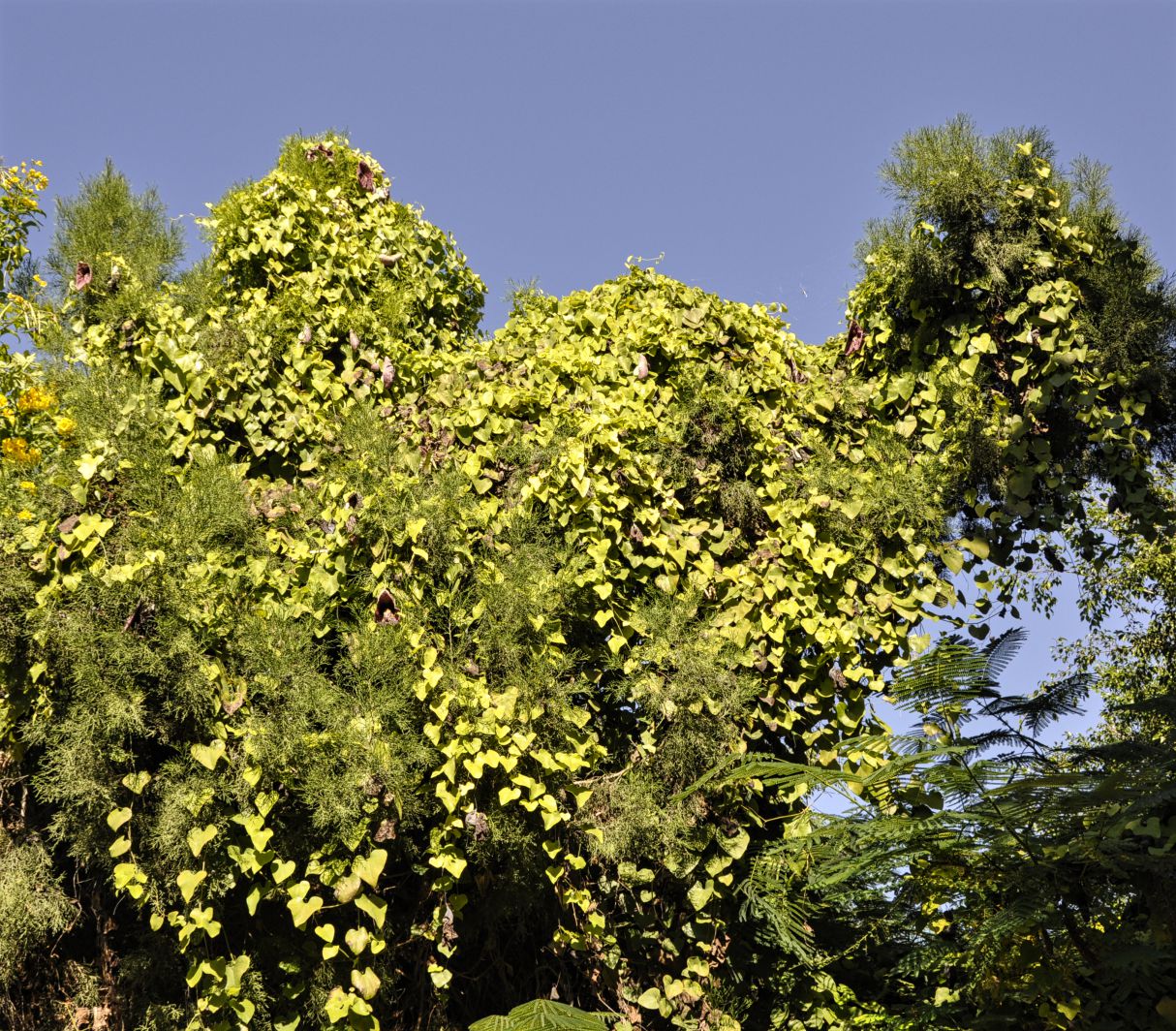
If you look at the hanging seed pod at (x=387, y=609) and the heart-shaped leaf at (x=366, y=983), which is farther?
the hanging seed pod at (x=387, y=609)

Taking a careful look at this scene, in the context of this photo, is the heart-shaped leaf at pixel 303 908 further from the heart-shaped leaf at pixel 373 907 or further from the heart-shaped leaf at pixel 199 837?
the heart-shaped leaf at pixel 199 837

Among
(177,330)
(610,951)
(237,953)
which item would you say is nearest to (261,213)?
(177,330)

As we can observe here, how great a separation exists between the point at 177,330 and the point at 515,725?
2111 mm

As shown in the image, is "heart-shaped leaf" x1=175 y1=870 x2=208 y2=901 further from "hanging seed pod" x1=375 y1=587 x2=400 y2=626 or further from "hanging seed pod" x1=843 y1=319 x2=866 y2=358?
"hanging seed pod" x1=843 y1=319 x2=866 y2=358

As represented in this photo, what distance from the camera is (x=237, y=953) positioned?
340cm

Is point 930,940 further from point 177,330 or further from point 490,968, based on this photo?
point 177,330

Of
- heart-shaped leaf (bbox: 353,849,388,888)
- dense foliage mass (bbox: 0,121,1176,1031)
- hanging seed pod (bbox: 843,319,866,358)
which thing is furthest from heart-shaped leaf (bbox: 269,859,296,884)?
hanging seed pod (bbox: 843,319,866,358)

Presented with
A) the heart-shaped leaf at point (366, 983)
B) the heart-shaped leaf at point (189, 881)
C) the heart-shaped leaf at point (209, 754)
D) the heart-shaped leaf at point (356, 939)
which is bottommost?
the heart-shaped leaf at point (366, 983)

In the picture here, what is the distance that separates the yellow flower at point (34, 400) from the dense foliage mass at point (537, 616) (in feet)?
3.38

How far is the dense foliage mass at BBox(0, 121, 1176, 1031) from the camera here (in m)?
3.26

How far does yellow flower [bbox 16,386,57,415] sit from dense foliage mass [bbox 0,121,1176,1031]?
1.03 m

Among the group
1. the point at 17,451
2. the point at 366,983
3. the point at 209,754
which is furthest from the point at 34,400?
the point at 366,983

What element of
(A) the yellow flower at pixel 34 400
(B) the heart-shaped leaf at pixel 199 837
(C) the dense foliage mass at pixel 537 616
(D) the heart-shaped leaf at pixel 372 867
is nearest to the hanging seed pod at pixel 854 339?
(C) the dense foliage mass at pixel 537 616

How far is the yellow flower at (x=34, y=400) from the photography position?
5875mm
